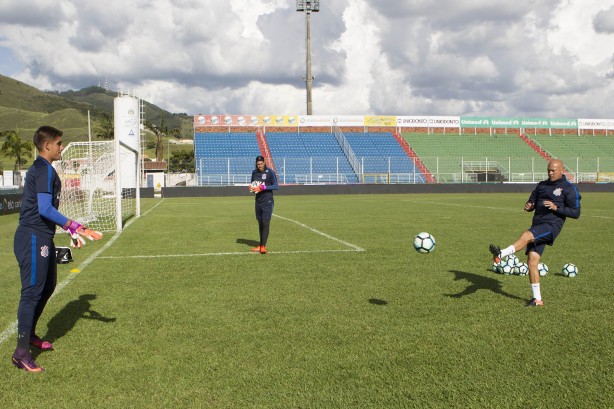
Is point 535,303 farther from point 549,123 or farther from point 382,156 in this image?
point 549,123

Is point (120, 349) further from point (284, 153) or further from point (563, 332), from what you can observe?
point (284, 153)

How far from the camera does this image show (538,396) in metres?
3.94

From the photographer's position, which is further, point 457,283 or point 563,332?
point 457,283

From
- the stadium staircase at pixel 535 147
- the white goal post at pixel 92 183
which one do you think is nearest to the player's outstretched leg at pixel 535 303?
the white goal post at pixel 92 183

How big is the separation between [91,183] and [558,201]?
52.3ft

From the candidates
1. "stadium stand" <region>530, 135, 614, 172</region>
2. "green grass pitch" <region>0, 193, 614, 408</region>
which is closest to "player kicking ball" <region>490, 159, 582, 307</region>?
"green grass pitch" <region>0, 193, 614, 408</region>

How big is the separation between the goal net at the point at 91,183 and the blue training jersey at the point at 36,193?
36.0ft

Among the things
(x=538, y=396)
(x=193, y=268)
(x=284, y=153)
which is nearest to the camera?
(x=538, y=396)

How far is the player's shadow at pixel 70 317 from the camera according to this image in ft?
18.3

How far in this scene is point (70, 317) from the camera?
6215mm

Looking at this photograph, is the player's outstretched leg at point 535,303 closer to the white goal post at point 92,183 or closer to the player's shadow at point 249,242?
the player's shadow at point 249,242

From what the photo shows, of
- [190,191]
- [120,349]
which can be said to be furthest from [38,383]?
[190,191]

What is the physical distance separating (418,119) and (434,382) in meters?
62.0

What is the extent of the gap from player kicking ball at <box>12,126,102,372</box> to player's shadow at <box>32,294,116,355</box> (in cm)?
49
